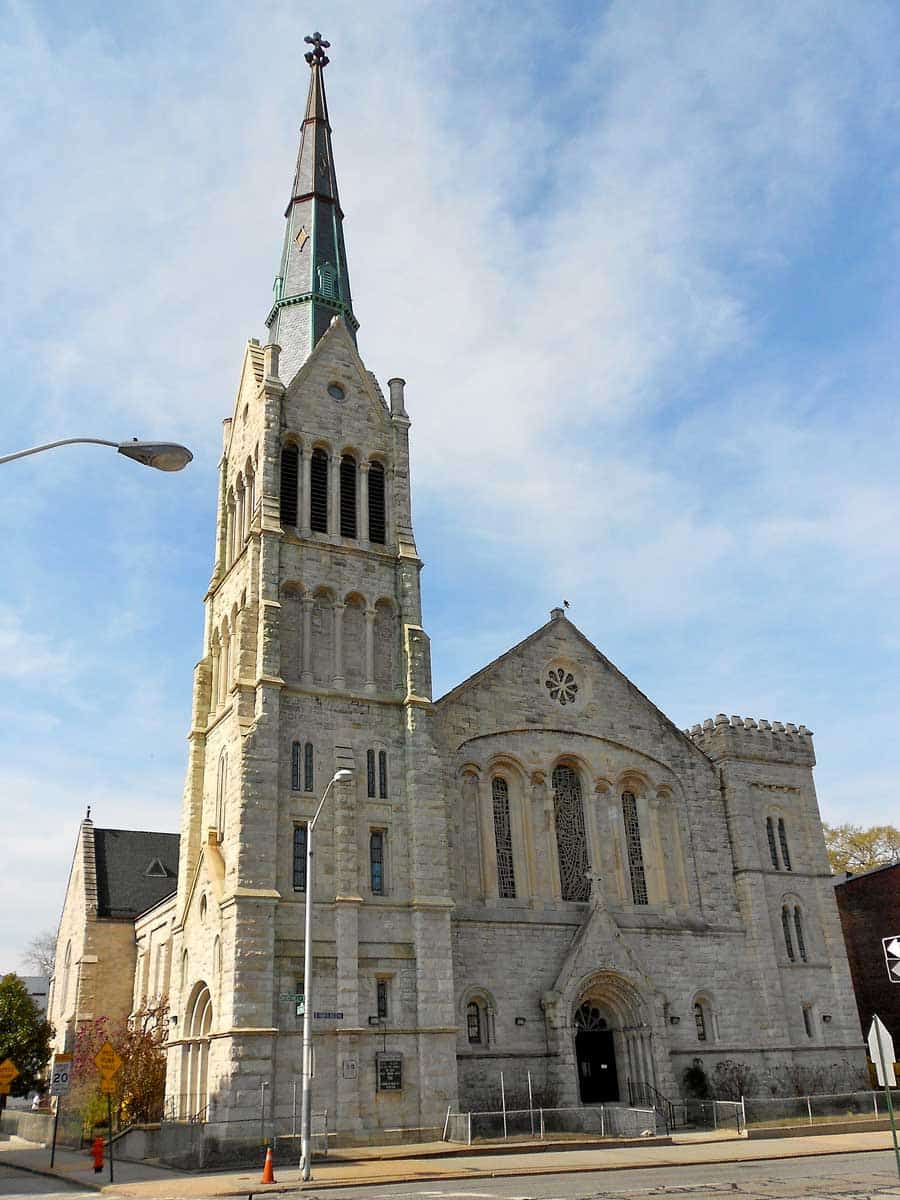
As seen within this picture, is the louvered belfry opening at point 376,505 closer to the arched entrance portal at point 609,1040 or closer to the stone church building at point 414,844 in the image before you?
the stone church building at point 414,844

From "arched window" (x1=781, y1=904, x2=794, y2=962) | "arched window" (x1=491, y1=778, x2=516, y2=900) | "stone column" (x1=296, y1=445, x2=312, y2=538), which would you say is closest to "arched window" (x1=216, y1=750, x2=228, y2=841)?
"stone column" (x1=296, y1=445, x2=312, y2=538)

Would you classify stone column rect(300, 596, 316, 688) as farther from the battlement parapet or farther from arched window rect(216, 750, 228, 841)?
the battlement parapet

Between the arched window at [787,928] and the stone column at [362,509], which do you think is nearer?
the stone column at [362,509]

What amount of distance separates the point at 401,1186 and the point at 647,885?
18560 millimetres

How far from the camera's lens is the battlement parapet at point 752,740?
39656 millimetres

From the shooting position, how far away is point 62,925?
56281mm

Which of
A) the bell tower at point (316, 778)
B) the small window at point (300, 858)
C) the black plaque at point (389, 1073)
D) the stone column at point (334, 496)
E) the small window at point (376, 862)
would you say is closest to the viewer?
the bell tower at point (316, 778)

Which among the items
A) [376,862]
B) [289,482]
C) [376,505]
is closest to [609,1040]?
[376,862]

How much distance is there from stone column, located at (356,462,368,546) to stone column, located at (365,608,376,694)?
2.75 metres

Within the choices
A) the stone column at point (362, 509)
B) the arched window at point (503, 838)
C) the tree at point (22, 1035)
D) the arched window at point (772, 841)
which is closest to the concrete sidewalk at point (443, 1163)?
the arched window at point (503, 838)

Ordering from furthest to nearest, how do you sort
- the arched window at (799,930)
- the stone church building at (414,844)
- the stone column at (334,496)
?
the arched window at (799,930)
the stone column at (334,496)
the stone church building at (414,844)

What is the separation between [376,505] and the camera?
37.8 m

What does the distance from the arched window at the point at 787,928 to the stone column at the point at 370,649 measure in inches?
679

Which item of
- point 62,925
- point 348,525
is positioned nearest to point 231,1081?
point 348,525
